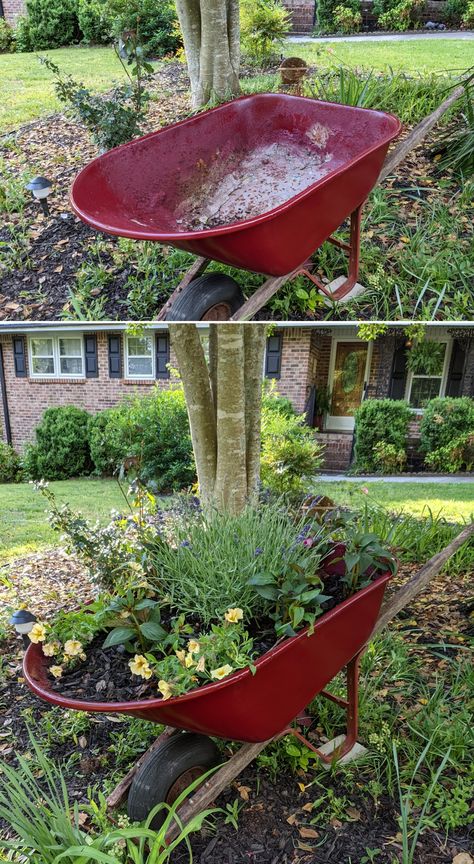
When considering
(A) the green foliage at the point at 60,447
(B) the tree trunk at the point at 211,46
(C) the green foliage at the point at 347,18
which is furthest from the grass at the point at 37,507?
(C) the green foliage at the point at 347,18

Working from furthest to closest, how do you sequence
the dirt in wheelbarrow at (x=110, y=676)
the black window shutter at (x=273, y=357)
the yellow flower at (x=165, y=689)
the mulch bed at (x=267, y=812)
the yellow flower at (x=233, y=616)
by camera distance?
1. the black window shutter at (x=273, y=357)
2. the mulch bed at (x=267, y=812)
3. the dirt in wheelbarrow at (x=110, y=676)
4. the yellow flower at (x=233, y=616)
5. the yellow flower at (x=165, y=689)

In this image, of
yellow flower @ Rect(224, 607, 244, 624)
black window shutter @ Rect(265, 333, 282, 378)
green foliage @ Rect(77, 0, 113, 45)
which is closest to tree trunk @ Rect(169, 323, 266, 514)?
black window shutter @ Rect(265, 333, 282, 378)

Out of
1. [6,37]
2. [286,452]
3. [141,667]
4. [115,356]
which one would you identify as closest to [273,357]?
[286,452]

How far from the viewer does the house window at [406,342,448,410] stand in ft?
→ 5.88

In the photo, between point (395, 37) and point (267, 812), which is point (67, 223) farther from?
point (267, 812)

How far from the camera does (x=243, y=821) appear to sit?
1.96 m

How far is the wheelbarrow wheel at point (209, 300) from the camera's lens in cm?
165

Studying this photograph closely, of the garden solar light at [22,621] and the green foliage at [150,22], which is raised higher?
the green foliage at [150,22]

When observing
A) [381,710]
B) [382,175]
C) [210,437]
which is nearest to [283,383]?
[210,437]

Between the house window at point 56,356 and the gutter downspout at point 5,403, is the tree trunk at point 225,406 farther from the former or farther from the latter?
the gutter downspout at point 5,403

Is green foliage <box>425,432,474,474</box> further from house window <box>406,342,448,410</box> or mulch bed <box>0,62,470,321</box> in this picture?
mulch bed <box>0,62,470,321</box>

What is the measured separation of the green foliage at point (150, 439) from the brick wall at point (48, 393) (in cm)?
5

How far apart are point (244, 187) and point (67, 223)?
0.60 metres

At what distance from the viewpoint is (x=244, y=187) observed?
182 centimetres
